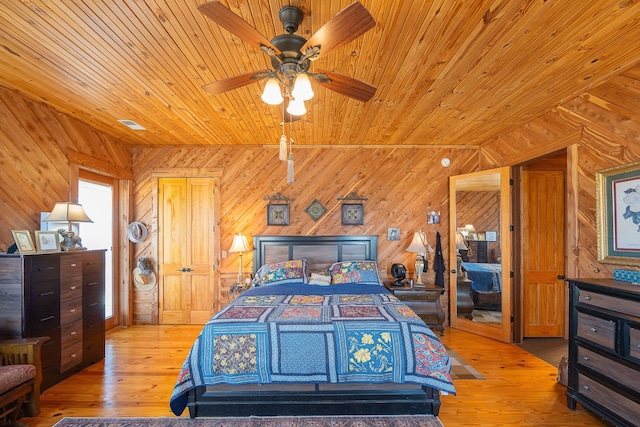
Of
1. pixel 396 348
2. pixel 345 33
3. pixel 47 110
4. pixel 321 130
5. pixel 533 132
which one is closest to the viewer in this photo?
pixel 345 33

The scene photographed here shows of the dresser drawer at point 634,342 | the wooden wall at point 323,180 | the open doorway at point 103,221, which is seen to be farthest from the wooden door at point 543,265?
the open doorway at point 103,221

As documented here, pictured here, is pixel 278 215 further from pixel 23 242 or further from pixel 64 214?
pixel 23 242

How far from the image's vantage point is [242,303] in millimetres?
3080

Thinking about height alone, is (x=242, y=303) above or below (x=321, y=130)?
below

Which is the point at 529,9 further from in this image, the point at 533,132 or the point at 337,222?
the point at 337,222

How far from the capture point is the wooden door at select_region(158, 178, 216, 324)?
4680 millimetres

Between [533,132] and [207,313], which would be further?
[207,313]

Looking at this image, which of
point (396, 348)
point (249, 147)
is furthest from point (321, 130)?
point (396, 348)

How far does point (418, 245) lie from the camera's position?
4.35 meters

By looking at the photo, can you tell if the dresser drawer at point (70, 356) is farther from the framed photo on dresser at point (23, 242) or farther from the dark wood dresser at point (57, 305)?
the framed photo on dresser at point (23, 242)

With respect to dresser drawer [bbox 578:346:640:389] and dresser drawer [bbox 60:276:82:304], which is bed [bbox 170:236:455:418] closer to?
dresser drawer [bbox 578:346:640:389]

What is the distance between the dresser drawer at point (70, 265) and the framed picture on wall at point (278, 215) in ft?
7.69

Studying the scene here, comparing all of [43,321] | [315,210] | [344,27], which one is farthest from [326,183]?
[43,321]

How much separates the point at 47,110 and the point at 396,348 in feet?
14.0
